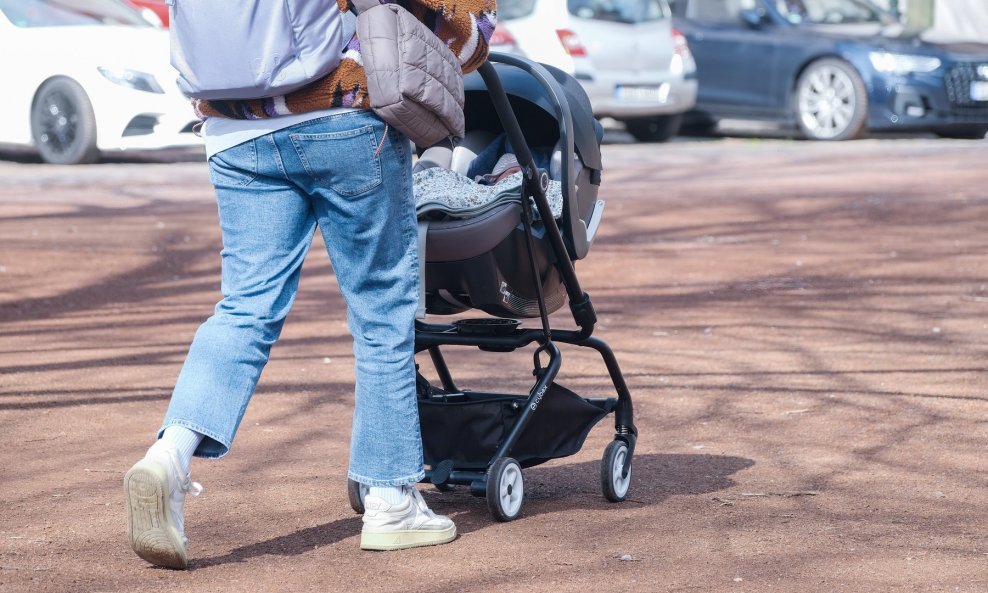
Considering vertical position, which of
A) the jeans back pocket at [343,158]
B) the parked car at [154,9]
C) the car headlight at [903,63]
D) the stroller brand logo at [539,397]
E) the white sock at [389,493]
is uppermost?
the jeans back pocket at [343,158]

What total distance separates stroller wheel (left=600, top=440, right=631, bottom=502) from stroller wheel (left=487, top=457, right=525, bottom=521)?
26 centimetres

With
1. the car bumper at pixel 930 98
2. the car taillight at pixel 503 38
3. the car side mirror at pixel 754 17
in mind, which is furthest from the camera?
the car side mirror at pixel 754 17

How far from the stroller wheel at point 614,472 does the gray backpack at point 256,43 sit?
1.44 metres

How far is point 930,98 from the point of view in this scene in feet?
52.0

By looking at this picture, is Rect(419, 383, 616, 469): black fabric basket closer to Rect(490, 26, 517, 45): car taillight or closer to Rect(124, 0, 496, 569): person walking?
Rect(124, 0, 496, 569): person walking

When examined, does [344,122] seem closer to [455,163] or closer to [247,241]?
[247,241]

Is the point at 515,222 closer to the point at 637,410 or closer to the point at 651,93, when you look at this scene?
the point at 637,410

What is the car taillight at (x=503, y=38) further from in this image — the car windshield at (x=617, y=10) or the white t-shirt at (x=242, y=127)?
the white t-shirt at (x=242, y=127)

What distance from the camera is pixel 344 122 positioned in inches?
143

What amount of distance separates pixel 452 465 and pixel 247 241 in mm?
997

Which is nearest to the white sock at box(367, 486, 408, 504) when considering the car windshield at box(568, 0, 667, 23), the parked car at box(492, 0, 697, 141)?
the parked car at box(492, 0, 697, 141)

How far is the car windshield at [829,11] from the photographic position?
17281 millimetres

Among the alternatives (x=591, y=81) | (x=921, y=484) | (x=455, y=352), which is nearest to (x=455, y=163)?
(x=921, y=484)

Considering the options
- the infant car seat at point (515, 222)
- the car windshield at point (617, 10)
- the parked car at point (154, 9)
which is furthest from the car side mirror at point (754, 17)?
the infant car seat at point (515, 222)
